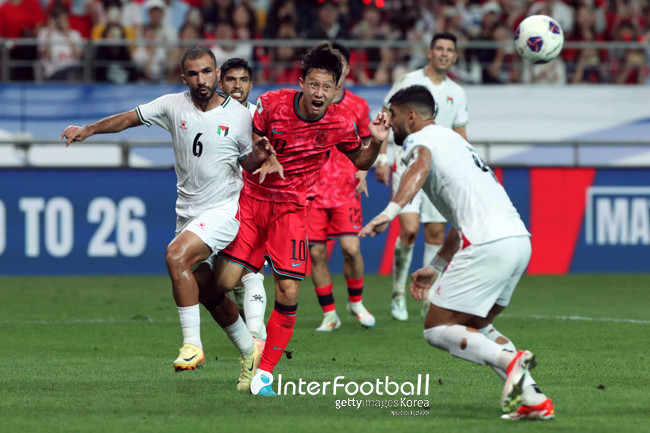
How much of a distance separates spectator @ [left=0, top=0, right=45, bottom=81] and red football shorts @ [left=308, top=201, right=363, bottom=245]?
8390 mm

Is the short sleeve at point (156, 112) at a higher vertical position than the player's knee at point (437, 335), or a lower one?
higher

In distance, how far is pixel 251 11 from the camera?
1903 cm

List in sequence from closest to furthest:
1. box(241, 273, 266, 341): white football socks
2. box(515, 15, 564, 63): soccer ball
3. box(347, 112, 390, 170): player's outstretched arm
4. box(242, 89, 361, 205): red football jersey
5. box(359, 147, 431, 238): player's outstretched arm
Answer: box(359, 147, 431, 238): player's outstretched arm < box(347, 112, 390, 170): player's outstretched arm < box(242, 89, 361, 205): red football jersey < box(241, 273, 266, 341): white football socks < box(515, 15, 564, 63): soccer ball

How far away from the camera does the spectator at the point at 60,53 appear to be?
17844 mm

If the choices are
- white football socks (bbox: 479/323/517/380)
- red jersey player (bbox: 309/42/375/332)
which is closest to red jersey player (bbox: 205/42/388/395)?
white football socks (bbox: 479/323/517/380)

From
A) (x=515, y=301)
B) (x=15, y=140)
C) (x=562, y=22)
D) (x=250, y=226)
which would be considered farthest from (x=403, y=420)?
(x=562, y=22)

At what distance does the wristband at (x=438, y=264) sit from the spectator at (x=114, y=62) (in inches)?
462

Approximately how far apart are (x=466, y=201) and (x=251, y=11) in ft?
42.9

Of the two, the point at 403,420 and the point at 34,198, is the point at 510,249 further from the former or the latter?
the point at 34,198

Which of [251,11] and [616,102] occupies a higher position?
[251,11]

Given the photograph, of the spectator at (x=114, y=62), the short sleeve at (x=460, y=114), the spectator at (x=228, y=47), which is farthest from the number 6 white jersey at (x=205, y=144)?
the spectator at (x=114, y=62)

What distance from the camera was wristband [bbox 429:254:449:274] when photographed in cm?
698

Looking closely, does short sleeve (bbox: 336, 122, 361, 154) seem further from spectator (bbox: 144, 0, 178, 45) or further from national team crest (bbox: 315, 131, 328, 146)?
spectator (bbox: 144, 0, 178, 45)

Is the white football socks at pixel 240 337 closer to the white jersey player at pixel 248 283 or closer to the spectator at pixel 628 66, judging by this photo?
the white jersey player at pixel 248 283
